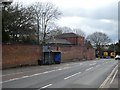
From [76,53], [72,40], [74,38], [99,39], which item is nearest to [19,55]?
[76,53]

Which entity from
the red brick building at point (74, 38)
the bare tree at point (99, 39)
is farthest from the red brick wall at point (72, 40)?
the bare tree at point (99, 39)

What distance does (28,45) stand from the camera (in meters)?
49.2

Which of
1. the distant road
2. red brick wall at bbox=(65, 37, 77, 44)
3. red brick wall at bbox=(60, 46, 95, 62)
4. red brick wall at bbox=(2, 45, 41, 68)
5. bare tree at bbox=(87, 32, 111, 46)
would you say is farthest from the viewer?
bare tree at bbox=(87, 32, 111, 46)

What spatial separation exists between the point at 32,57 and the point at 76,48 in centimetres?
3374

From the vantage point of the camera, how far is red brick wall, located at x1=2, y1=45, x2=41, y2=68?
41381 mm

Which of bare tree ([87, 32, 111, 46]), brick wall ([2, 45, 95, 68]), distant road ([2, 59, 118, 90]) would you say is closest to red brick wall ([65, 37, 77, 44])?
bare tree ([87, 32, 111, 46])

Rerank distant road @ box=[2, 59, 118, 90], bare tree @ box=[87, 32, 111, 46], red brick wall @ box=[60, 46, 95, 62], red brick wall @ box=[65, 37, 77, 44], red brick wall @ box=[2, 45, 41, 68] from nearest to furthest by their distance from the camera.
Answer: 1. distant road @ box=[2, 59, 118, 90]
2. red brick wall @ box=[2, 45, 41, 68]
3. red brick wall @ box=[60, 46, 95, 62]
4. red brick wall @ box=[65, 37, 77, 44]
5. bare tree @ box=[87, 32, 111, 46]

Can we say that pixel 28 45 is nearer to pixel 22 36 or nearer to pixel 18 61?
pixel 18 61

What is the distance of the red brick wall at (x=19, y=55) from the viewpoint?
1629 inches

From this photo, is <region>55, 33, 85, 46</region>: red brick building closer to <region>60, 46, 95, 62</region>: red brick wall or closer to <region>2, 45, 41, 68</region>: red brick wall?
<region>60, 46, 95, 62</region>: red brick wall

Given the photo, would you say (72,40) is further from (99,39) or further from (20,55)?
(20,55)

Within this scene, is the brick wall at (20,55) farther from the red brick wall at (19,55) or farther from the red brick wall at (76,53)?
the red brick wall at (76,53)

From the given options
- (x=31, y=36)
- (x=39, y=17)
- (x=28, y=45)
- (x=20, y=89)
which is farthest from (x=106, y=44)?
(x=20, y=89)

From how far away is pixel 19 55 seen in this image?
45625mm
